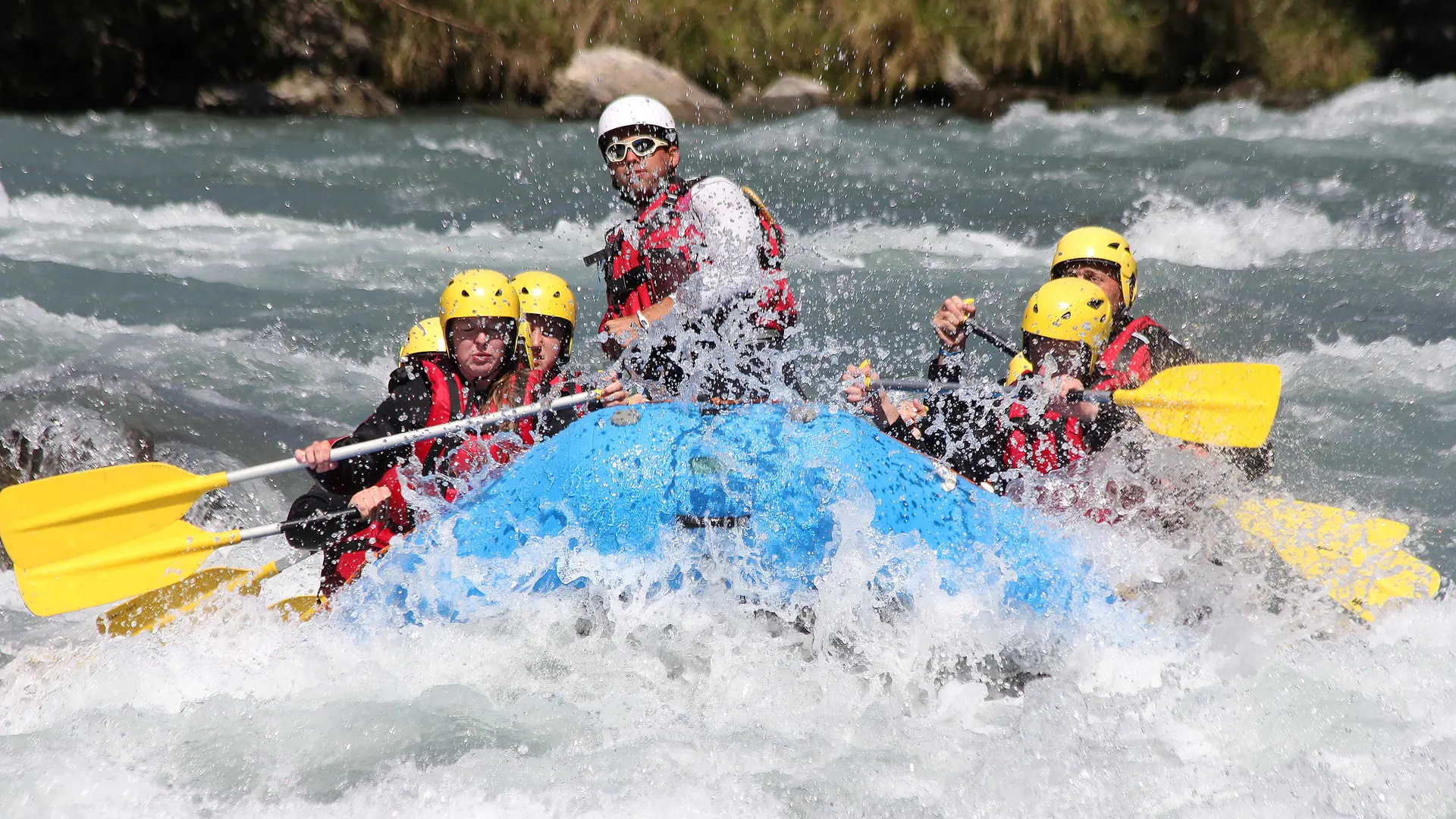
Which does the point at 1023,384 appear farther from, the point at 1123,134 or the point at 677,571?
the point at 1123,134

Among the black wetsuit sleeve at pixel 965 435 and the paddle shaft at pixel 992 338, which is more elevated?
the paddle shaft at pixel 992 338

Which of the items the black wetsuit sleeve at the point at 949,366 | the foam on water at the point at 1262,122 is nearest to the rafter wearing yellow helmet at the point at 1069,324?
the black wetsuit sleeve at the point at 949,366

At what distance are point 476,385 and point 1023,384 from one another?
5.91ft

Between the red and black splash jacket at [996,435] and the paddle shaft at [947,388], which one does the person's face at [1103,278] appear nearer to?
the paddle shaft at [947,388]

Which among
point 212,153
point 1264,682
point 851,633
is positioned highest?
point 212,153

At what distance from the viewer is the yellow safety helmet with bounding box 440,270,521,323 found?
4.30 metres

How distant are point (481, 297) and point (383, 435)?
1.81 ft

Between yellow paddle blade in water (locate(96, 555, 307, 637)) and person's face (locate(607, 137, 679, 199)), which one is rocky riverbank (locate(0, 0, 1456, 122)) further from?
yellow paddle blade in water (locate(96, 555, 307, 637))

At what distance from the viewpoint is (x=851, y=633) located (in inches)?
154

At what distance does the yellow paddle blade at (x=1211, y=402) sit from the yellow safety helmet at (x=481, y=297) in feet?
6.55

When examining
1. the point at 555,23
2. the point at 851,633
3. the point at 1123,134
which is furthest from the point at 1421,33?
the point at 851,633

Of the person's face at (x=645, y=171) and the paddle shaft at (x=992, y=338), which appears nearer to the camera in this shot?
the person's face at (x=645, y=171)

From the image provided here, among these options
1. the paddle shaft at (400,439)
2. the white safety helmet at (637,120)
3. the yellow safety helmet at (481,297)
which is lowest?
the paddle shaft at (400,439)

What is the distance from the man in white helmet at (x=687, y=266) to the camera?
432cm
